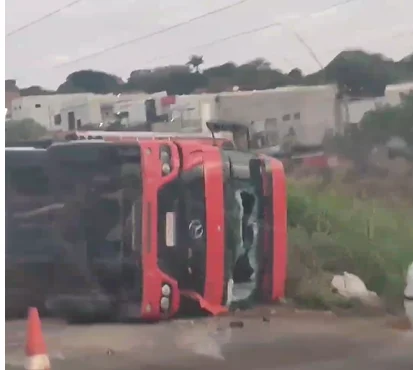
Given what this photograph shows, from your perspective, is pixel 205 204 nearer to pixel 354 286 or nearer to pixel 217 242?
pixel 217 242

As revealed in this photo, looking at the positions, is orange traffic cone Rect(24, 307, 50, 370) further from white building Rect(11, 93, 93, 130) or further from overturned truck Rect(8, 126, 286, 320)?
white building Rect(11, 93, 93, 130)

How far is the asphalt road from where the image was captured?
1.35m

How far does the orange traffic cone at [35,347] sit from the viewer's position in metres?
1.34

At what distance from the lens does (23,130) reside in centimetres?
138

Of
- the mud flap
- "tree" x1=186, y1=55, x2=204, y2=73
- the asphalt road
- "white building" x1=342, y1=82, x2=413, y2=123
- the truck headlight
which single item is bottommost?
the asphalt road

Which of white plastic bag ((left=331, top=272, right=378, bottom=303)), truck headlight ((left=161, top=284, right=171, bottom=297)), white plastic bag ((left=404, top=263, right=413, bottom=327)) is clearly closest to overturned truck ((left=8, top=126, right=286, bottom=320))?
truck headlight ((left=161, top=284, right=171, bottom=297))

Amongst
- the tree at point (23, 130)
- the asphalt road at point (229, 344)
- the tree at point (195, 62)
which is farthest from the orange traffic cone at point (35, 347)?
the tree at point (195, 62)

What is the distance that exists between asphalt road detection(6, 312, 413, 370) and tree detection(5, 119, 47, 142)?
0.39 metres

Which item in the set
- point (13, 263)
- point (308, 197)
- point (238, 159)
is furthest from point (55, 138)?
point (308, 197)

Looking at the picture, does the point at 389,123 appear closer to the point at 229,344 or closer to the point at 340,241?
the point at 340,241

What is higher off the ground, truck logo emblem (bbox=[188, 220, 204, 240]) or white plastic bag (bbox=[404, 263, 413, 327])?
truck logo emblem (bbox=[188, 220, 204, 240])

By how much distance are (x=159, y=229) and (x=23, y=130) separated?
0.36 m

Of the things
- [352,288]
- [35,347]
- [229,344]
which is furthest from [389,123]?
[35,347]

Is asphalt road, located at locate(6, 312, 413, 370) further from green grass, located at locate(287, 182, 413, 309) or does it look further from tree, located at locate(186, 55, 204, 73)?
tree, located at locate(186, 55, 204, 73)
